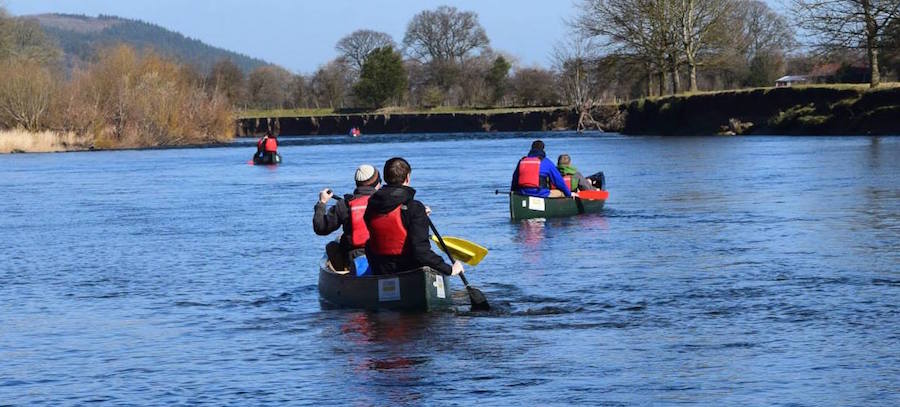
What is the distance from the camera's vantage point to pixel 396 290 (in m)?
13.0

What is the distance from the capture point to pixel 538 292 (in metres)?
14.6

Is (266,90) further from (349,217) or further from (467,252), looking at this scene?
(349,217)

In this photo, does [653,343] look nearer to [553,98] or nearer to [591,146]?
[591,146]

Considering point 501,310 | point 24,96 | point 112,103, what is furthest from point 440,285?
point 112,103

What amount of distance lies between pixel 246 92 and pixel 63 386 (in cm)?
13296

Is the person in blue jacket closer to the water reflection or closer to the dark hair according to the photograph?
the water reflection

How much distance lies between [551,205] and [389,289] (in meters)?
10.6

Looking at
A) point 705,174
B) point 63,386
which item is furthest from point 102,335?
point 705,174

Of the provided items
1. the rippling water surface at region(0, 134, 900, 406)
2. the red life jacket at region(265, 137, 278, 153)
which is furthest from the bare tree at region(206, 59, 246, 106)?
the rippling water surface at region(0, 134, 900, 406)

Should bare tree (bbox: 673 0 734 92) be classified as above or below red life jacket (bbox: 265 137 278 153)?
above

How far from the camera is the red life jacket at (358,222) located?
13391 mm

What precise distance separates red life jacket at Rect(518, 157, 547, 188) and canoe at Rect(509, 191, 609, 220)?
0.78 ft

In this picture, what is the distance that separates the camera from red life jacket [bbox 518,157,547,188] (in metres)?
22.8

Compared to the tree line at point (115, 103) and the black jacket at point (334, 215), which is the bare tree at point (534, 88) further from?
the black jacket at point (334, 215)
